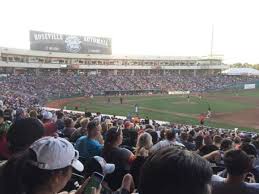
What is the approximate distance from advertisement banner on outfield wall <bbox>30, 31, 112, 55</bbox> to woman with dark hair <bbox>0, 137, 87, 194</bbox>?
80937 millimetres

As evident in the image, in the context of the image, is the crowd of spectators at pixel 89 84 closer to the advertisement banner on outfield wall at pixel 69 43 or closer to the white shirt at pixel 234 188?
the advertisement banner on outfield wall at pixel 69 43

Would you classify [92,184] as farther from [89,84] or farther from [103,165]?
[89,84]

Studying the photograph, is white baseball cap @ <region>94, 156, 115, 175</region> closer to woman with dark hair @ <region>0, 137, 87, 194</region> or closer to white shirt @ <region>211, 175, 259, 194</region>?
woman with dark hair @ <region>0, 137, 87, 194</region>

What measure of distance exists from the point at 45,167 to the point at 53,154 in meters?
0.13

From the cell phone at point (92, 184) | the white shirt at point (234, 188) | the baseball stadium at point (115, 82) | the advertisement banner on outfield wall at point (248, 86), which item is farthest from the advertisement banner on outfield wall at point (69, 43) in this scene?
the cell phone at point (92, 184)

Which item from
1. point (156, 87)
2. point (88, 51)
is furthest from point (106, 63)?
point (156, 87)

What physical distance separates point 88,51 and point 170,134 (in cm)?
8483

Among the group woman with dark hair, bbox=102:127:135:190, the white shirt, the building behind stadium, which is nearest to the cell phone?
the white shirt

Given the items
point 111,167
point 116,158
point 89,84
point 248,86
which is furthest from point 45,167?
point 248,86

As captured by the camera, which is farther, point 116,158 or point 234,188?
point 116,158

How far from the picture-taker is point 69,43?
86938mm

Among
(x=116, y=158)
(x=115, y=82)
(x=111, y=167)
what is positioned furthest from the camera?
(x=115, y=82)

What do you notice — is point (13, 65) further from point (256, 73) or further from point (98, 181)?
point (98, 181)

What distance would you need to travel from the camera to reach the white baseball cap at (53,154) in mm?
2840
